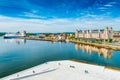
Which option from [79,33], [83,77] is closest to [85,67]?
[83,77]

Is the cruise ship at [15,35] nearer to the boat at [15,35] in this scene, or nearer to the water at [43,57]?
the boat at [15,35]

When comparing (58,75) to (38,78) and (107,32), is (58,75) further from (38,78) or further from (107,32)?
(107,32)

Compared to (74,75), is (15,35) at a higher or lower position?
higher

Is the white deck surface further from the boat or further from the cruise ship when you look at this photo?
the cruise ship

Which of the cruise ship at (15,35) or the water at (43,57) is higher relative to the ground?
the cruise ship at (15,35)

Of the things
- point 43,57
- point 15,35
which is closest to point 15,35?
point 15,35

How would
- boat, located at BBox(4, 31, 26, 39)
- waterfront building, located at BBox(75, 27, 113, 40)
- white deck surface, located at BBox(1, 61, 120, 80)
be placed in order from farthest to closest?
1. boat, located at BBox(4, 31, 26, 39)
2. waterfront building, located at BBox(75, 27, 113, 40)
3. white deck surface, located at BBox(1, 61, 120, 80)

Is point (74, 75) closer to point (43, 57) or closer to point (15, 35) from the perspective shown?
point (43, 57)

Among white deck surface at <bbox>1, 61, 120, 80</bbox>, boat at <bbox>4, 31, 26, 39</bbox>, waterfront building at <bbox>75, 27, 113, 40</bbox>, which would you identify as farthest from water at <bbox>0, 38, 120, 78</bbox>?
boat at <bbox>4, 31, 26, 39</bbox>

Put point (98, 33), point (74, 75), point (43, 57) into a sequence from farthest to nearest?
1. point (98, 33)
2. point (43, 57)
3. point (74, 75)

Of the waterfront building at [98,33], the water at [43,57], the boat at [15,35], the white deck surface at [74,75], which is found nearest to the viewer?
the white deck surface at [74,75]

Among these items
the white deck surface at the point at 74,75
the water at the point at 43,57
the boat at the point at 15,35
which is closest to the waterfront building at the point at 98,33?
the water at the point at 43,57

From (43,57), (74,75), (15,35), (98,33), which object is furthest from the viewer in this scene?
(15,35)
